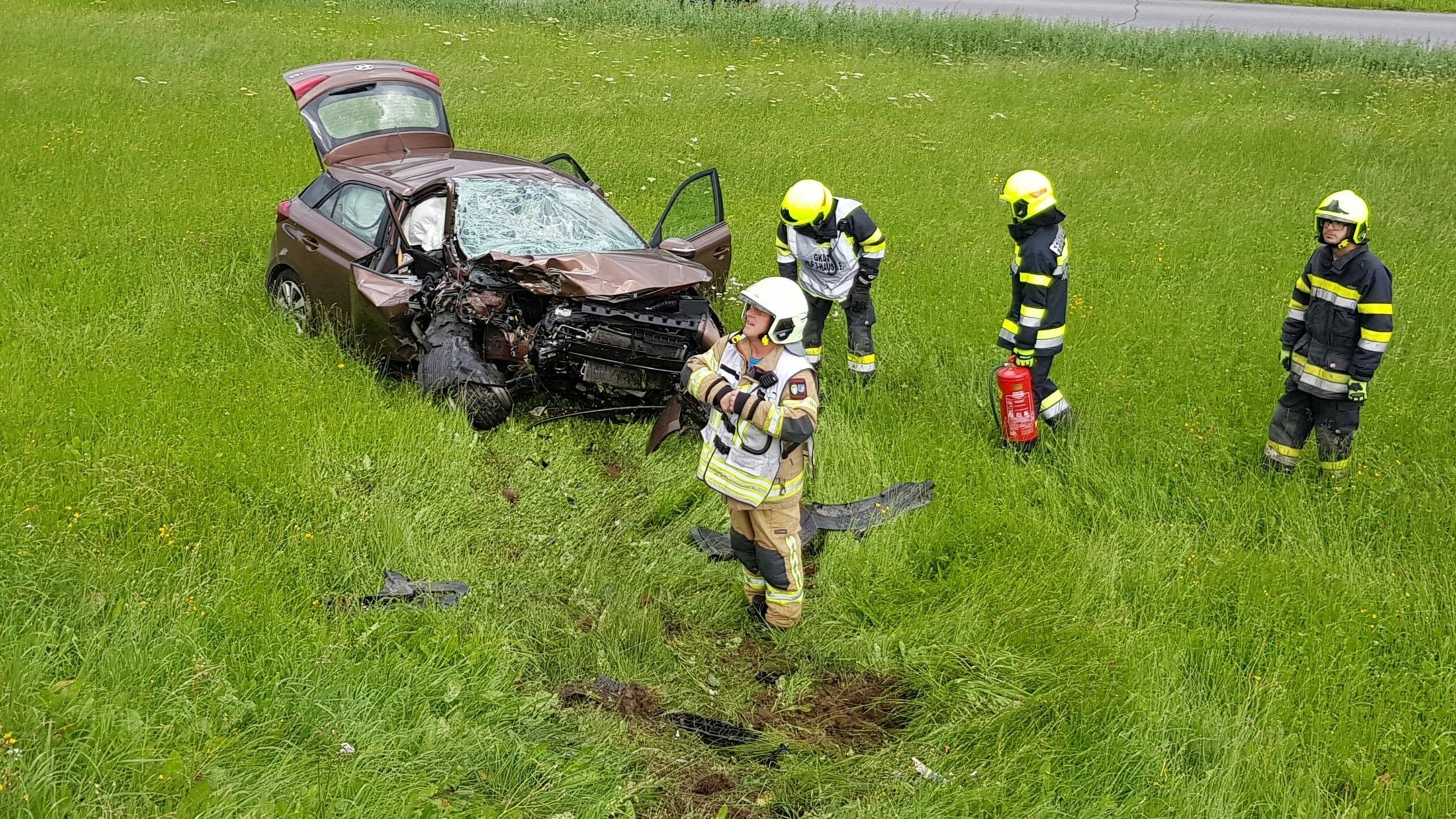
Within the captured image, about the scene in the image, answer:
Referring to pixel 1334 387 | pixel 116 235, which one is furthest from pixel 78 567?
pixel 1334 387

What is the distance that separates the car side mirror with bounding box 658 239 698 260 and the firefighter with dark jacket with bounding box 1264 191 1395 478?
12.4 feet

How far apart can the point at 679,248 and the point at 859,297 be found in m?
1.29

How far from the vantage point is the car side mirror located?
771 centimetres

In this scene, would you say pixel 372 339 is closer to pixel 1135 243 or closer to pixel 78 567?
pixel 78 567

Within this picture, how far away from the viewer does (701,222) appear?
8250 millimetres

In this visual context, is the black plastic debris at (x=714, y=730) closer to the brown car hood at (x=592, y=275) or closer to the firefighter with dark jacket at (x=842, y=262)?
the brown car hood at (x=592, y=275)

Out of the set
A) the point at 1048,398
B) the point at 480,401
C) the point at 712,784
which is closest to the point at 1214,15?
the point at 1048,398

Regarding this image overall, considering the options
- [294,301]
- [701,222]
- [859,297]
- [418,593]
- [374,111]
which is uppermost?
[374,111]

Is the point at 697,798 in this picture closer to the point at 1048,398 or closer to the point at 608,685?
the point at 608,685

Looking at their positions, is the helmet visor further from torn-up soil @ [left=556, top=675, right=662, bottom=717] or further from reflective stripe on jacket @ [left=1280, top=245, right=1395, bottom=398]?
torn-up soil @ [left=556, top=675, right=662, bottom=717]

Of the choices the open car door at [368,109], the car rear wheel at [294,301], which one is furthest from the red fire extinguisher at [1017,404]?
the open car door at [368,109]

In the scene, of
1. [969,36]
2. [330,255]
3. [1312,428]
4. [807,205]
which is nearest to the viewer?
[1312,428]

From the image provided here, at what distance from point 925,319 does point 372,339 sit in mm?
4157

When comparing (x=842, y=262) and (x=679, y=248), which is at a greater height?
(x=679, y=248)
